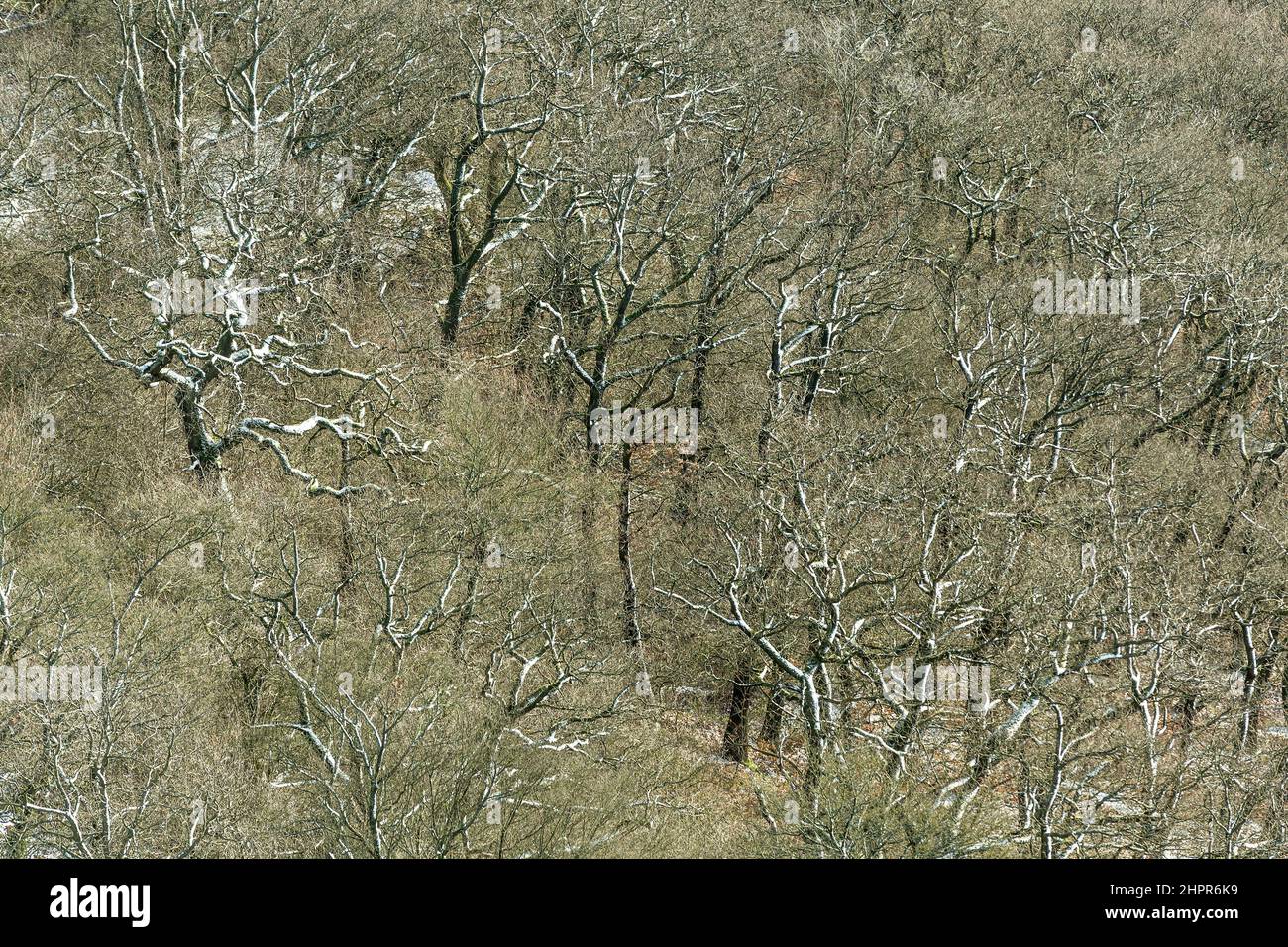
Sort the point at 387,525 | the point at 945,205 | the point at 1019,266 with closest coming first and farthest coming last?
1. the point at 387,525
2. the point at 1019,266
3. the point at 945,205

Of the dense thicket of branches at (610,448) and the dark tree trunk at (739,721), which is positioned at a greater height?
the dense thicket of branches at (610,448)

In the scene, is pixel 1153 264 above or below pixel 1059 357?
above

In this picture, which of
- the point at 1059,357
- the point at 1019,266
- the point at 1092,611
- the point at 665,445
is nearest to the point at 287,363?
the point at 665,445

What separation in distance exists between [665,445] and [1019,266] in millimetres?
13563

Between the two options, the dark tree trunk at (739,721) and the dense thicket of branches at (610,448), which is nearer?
the dense thicket of branches at (610,448)

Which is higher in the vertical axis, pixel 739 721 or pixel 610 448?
pixel 610 448

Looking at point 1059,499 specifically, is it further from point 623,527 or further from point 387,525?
point 387,525

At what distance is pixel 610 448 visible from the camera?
39.5 m

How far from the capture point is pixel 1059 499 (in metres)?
34.0

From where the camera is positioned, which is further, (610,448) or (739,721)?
(610,448)

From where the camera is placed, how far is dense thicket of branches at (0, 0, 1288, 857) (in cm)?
2527

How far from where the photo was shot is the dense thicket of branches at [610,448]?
25.3 meters

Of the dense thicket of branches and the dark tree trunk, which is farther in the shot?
the dark tree trunk

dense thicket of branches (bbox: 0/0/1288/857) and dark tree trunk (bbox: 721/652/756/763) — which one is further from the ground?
dense thicket of branches (bbox: 0/0/1288/857)
